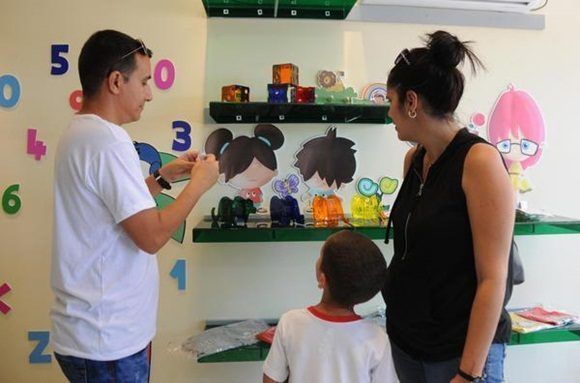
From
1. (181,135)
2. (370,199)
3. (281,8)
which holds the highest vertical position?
(281,8)

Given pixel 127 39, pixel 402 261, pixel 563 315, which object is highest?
pixel 127 39

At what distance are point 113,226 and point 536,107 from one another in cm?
210

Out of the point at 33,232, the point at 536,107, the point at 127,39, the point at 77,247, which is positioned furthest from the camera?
the point at 536,107

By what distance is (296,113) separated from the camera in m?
2.09

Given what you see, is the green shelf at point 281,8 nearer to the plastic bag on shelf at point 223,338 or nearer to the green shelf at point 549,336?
the plastic bag on shelf at point 223,338

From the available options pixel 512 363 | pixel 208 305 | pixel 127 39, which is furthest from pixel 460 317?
pixel 512 363

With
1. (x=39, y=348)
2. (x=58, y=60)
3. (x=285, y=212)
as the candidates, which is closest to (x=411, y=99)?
(x=285, y=212)

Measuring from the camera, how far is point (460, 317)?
1.13 m

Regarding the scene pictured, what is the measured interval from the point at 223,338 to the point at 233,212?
1.77ft

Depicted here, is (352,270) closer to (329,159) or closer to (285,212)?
(285,212)

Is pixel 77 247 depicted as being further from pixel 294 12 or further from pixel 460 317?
pixel 294 12

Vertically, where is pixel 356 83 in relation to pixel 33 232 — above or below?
above

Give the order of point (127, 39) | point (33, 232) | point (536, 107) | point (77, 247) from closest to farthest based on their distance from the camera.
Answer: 1. point (77, 247)
2. point (127, 39)
3. point (33, 232)
4. point (536, 107)

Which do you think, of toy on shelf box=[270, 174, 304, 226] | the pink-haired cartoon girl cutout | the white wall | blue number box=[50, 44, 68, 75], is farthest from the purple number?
the pink-haired cartoon girl cutout
